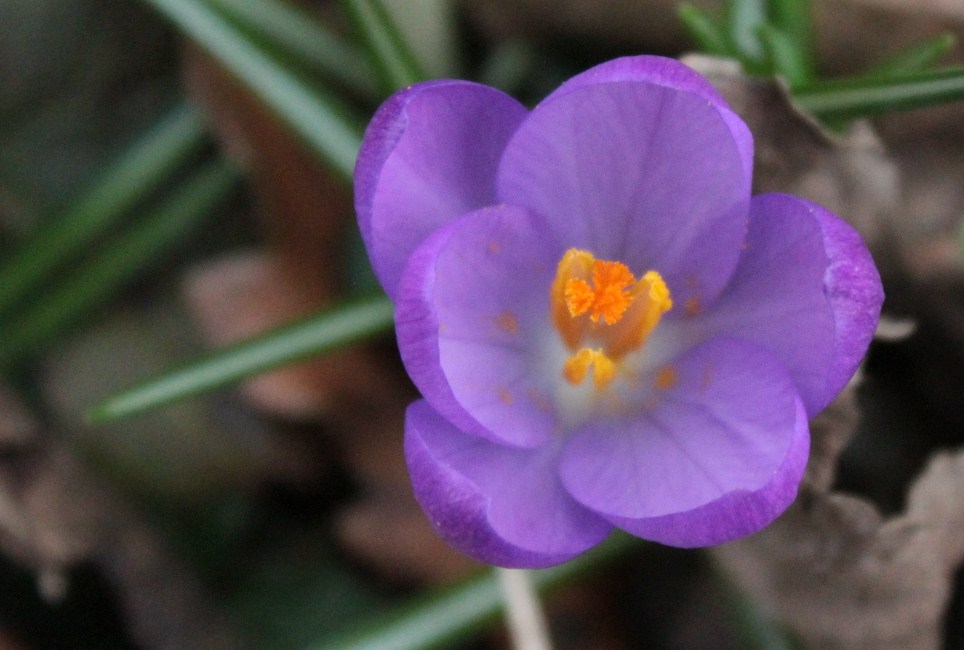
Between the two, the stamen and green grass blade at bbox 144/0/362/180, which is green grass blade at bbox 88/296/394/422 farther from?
the stamen

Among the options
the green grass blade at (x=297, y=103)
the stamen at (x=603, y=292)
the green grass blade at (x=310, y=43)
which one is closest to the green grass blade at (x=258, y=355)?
the green grass blade at (x=297, y=103)

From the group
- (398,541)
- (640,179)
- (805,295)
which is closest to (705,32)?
(640,179)

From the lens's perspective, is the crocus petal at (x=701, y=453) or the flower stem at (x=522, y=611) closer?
the crocus petal at (x=701, y=453)

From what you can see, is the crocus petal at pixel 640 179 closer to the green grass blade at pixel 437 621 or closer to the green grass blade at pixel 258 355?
the green grass blade at pixel 258 355

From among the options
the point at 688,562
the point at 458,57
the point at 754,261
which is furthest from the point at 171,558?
the point at 754,261

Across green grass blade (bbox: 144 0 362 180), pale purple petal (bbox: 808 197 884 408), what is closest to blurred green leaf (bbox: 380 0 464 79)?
green grass blade (bbox: 144 0 362 180)

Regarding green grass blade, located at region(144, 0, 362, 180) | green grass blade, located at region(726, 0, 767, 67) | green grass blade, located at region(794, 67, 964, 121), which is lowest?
green grass blade, located at region(794, 67, 964, 121)

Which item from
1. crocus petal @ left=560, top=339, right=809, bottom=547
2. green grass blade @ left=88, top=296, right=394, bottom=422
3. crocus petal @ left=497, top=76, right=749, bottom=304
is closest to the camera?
crocus petal @ left=560, top=339, right=809, bottom=547
